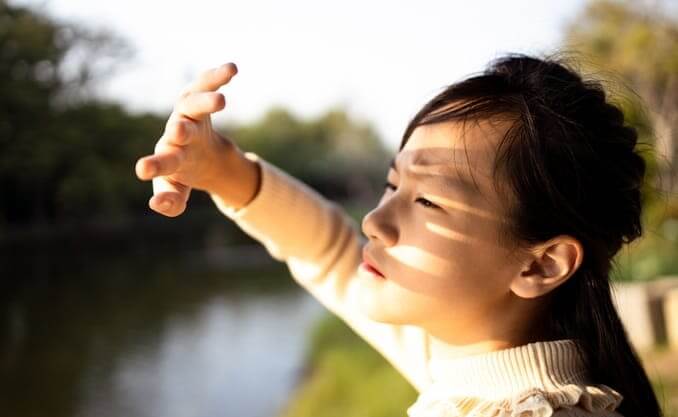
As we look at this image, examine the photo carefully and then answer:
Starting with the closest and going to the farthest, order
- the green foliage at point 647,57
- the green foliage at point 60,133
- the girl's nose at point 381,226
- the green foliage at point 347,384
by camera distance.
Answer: the girl's nose at point 381,226, the green foliage at point 347,384, the green foliage at point 647,57, the green foliage at point 60,133

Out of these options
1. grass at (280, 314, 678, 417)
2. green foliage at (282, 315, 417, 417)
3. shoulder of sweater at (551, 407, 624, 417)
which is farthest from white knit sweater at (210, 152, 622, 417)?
green foliage at (282, 315, 417, 417)

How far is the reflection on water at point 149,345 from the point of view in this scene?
397cm

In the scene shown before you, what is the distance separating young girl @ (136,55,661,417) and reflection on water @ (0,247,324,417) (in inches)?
136

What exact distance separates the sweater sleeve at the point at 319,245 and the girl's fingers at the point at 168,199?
9.4 inches

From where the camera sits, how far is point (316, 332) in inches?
187

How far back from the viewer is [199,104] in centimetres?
52

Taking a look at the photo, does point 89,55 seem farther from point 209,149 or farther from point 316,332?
point 209,149

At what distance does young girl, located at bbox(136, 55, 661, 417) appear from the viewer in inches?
21.7

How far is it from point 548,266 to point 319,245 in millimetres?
314

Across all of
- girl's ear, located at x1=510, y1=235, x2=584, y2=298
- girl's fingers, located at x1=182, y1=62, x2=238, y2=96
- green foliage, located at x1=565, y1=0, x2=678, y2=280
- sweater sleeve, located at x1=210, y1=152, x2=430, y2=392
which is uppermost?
girl's fingers, located at x1=182, y1=62, x2=238, y2=96

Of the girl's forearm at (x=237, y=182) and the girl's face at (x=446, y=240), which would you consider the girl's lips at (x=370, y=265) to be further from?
the girl's forearm at (x=237, y=182)

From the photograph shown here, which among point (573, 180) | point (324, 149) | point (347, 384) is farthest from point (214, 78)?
point (324, 149)

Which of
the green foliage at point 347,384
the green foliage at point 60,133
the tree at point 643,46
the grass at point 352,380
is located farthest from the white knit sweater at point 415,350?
the tree at point 643,46

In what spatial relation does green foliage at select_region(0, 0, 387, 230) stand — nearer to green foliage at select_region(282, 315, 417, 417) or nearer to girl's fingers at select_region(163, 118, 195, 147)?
green foliage at select_region(282, 315, 417, 417)
